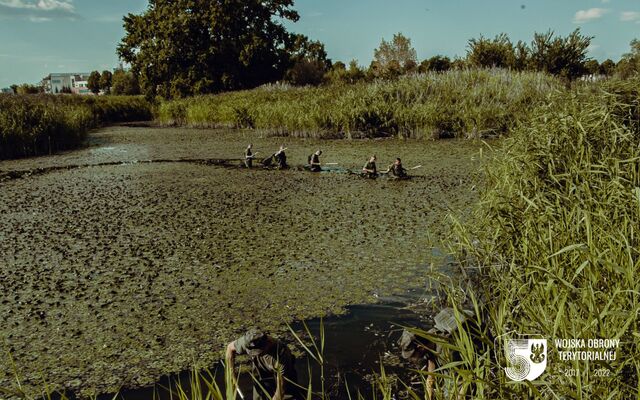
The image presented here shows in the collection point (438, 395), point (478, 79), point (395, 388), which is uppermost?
point (478, 79)

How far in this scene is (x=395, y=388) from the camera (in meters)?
3.10

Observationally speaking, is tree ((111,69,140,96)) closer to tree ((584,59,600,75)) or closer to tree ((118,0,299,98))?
tree ((118,0,299,98))

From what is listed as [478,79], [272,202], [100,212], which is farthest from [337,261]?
[478,79]

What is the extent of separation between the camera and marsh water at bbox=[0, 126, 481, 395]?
3.53 m

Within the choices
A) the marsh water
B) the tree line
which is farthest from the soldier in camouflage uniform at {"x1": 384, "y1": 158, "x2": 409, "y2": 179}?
the tree line

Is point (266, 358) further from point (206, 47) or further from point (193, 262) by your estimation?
point (206, 47)

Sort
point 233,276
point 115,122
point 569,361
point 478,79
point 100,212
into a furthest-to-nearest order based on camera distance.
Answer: point 115,122 < point 478,79 < point 100,212 < point 233,276 < point 569,361

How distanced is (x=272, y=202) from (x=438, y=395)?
226 inches

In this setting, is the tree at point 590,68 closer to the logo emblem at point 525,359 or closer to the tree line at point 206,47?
the tree line at point 206,47

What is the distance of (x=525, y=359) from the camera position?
224 centimetres

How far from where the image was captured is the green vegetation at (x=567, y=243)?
2.11 meters

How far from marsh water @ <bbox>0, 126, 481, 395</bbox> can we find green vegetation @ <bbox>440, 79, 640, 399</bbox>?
0.75m

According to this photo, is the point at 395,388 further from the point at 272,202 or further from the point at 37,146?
the point at 37,146

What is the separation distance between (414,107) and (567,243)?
11256 millimetres
